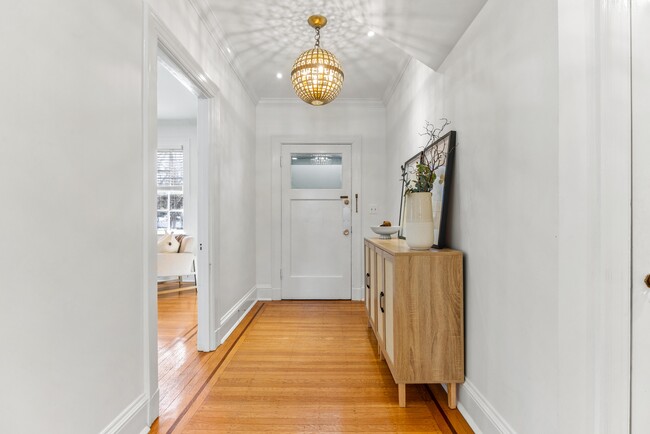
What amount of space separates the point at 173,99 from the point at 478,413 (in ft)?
15.2

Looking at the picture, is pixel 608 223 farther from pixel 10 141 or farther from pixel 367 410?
pixel 10 141

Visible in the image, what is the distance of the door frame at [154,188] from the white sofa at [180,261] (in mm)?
2541

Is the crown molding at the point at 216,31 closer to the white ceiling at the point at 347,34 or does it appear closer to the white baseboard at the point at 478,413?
the white ceiling at the point at 347,34

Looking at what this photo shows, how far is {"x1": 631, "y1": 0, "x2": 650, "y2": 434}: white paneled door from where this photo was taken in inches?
39.9

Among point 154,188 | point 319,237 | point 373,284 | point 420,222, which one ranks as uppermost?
point 154,188

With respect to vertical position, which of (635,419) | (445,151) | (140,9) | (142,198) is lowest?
(635,419)

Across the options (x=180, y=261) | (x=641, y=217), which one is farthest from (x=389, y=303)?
(x=180, y=261)

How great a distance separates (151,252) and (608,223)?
1.92 m

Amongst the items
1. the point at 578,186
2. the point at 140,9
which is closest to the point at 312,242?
the point at 140,9

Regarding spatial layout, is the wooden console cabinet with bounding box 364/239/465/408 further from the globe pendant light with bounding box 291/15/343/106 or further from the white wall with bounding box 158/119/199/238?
the white wall with bounding box 158/119/199/238

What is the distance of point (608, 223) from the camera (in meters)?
1.05

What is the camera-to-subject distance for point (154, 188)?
1.83 metres

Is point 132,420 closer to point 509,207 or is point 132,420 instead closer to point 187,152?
point 509,207

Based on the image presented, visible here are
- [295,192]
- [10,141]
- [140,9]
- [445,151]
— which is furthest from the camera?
[295,192]
